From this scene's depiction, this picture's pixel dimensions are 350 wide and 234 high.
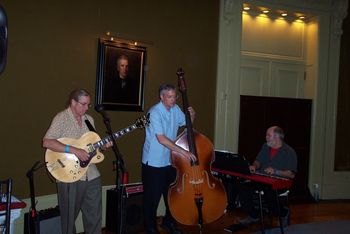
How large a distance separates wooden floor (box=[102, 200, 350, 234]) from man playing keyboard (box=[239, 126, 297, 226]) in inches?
9.9

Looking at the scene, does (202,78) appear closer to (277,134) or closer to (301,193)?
(277,134)

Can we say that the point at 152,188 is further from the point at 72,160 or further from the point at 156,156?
the point at 72,160

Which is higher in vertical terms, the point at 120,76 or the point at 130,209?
the point at 120,76

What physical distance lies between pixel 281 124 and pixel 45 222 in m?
3.67

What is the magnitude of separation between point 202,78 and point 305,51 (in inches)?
81.6

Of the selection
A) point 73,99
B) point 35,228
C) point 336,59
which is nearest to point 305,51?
point 336,59

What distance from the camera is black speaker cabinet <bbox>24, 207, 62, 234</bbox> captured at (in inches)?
124

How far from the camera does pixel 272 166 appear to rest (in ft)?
13.7

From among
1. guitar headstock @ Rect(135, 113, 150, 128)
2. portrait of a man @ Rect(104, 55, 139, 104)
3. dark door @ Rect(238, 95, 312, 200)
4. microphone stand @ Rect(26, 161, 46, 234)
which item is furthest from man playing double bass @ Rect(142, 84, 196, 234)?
dark door @ Rect(238, 95, 312, 200)

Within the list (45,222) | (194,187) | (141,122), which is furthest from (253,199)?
(45,222)

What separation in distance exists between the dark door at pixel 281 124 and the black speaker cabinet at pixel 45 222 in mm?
2905

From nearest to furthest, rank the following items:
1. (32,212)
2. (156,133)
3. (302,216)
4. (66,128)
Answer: (32,212) < (66,128) < (156,133) < (302,216)

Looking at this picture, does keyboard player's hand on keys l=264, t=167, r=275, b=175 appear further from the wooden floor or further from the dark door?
the dark door

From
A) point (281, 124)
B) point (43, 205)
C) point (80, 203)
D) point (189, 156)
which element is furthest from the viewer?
point (281, 124)
